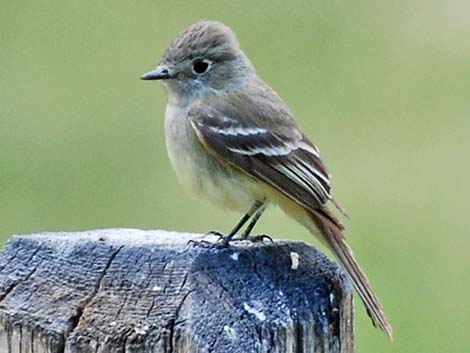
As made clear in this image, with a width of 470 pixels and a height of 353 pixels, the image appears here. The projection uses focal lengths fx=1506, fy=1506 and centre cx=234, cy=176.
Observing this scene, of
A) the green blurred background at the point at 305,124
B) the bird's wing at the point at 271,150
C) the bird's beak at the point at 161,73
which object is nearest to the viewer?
the bird's wing at the point at 271,150

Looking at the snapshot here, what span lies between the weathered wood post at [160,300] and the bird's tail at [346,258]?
783 mm

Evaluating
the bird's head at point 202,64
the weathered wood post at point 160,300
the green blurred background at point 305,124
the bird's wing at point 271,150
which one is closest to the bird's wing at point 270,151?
the bird's wing at point 271,150

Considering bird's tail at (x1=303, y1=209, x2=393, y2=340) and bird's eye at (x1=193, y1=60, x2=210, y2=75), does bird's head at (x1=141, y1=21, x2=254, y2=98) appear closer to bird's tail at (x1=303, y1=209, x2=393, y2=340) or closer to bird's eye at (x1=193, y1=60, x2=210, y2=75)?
bird's eye at (x1=193, y1=60, x2=210, y2=75)

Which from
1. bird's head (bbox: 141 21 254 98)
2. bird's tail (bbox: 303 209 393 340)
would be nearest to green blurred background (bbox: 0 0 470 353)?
bird's head (bbox: 141 21 254 98)

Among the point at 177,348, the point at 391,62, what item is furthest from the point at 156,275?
the point at 391,62

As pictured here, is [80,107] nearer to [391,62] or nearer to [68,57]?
[68,57]

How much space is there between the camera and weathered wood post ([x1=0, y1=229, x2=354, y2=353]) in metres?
3.83

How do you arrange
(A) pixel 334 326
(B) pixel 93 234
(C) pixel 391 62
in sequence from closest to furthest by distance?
(A) pixel 334 326 < (B) pixel 93 234 < (C) pixel 391 62

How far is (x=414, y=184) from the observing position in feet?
32.9

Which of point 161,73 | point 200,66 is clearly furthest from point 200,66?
point 161,73

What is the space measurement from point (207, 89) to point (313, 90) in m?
4.54

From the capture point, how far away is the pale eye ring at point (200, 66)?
6367mm

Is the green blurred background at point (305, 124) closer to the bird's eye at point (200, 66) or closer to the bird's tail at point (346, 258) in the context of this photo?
the bird's eye at point (200, 66)

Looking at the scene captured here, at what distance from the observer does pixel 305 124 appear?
1016cm
